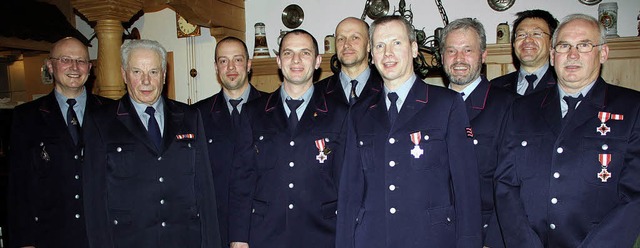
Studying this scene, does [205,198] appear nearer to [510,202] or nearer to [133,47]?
[133,47]

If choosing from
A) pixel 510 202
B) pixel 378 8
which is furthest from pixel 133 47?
pixel 378 8

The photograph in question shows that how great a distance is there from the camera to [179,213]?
242 centimetres

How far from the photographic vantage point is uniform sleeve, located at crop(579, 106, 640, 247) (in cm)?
184

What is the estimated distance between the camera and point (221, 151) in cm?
312

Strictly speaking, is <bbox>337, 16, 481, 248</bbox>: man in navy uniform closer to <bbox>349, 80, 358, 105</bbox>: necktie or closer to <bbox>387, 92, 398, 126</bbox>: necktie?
<bbox>387, 92, 398, 126</bbox>: necktie

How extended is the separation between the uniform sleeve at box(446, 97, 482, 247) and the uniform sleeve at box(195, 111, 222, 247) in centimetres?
131

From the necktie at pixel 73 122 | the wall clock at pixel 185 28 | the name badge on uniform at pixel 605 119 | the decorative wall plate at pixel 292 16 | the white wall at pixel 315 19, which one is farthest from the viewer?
the wall clock at pixel 185 28

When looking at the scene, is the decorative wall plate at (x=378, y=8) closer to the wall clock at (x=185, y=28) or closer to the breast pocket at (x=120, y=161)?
the wall clock at (x=185, y=28)

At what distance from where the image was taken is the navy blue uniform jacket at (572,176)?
1.87 m

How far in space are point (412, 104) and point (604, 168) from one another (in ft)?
2.77

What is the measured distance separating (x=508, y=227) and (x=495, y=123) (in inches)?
23.4

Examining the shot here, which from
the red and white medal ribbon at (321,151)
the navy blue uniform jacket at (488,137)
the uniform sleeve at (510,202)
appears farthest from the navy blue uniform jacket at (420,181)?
the navy blue uniform jacket at (488,137)

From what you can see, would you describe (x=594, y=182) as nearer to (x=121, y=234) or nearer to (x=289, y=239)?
(x=289, y=239)

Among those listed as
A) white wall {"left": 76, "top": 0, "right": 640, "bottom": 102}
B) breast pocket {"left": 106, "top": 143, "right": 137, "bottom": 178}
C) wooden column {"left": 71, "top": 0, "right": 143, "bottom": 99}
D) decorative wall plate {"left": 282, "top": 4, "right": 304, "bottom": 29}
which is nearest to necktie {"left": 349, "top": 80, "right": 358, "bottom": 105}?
breast pocket {"left": 106, "top": 143, "right": 137, "bottom": 178}
